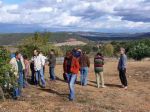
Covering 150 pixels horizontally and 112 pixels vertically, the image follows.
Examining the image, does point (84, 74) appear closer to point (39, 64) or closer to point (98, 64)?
point (98, 64)

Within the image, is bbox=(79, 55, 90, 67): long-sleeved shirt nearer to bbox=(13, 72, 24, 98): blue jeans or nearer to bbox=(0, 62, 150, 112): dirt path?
bbox=(0, 62, 150, 112): dirt path

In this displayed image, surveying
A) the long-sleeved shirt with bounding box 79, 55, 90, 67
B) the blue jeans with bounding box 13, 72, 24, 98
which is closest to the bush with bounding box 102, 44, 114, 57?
the long-sleeved shirt with bounding box 79, 55, 90, 67

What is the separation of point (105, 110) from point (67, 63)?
3.12 m

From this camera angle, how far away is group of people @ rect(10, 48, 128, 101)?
16.3 meters

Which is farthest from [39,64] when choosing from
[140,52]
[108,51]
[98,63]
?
[108,51]

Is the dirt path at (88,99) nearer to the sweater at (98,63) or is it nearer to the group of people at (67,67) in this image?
the group of people at (67,67)

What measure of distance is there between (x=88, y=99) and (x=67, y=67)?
1677 millimetres

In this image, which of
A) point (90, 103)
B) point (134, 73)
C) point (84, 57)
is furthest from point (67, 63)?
point (134, 73)

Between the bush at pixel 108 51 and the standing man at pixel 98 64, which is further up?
the standing man at pixel 98 64

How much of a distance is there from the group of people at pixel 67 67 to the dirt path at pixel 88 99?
1.31 ft

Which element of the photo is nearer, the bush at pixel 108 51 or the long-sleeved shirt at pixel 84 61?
the long-sleeved shirt at pixel 84 61

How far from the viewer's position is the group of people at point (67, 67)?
16266mm

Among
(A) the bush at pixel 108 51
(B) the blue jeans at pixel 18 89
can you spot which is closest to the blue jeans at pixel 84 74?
(B) the blue jeans at pixel 18 89

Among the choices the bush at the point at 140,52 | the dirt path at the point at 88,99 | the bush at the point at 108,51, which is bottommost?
the bush at the point at 108,51
